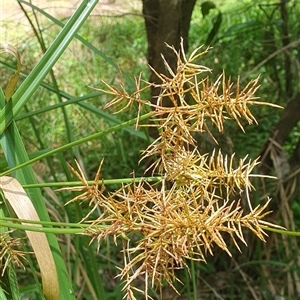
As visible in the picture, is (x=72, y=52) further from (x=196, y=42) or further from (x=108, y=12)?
(x=196, y=42)

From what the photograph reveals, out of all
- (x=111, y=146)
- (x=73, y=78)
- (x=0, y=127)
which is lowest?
(x=111, y=146)

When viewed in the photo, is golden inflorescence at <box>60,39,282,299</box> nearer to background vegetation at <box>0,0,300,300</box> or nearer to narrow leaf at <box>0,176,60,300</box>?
narrow leaf at <box>0,176,60,300</box>

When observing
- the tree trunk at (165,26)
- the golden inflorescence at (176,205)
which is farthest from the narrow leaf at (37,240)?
the tree trunk at (165,26)

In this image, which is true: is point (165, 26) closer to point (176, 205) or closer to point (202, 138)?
point (202, 138)

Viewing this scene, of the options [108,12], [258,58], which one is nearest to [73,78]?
[108,12]

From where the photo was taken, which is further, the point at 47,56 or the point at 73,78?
the point at 73,78

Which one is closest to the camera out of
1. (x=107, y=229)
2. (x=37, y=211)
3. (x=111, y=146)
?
(x=107, y=229)

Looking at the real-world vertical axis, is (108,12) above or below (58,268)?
above

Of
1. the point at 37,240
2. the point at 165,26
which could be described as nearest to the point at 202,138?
the point at 165,26

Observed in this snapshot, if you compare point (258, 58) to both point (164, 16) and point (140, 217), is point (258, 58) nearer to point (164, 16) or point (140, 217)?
point (164, 16)

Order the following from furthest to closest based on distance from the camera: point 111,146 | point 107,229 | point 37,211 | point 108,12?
point 108,12 → point 111,146 → point 37,211 → point 107,229
